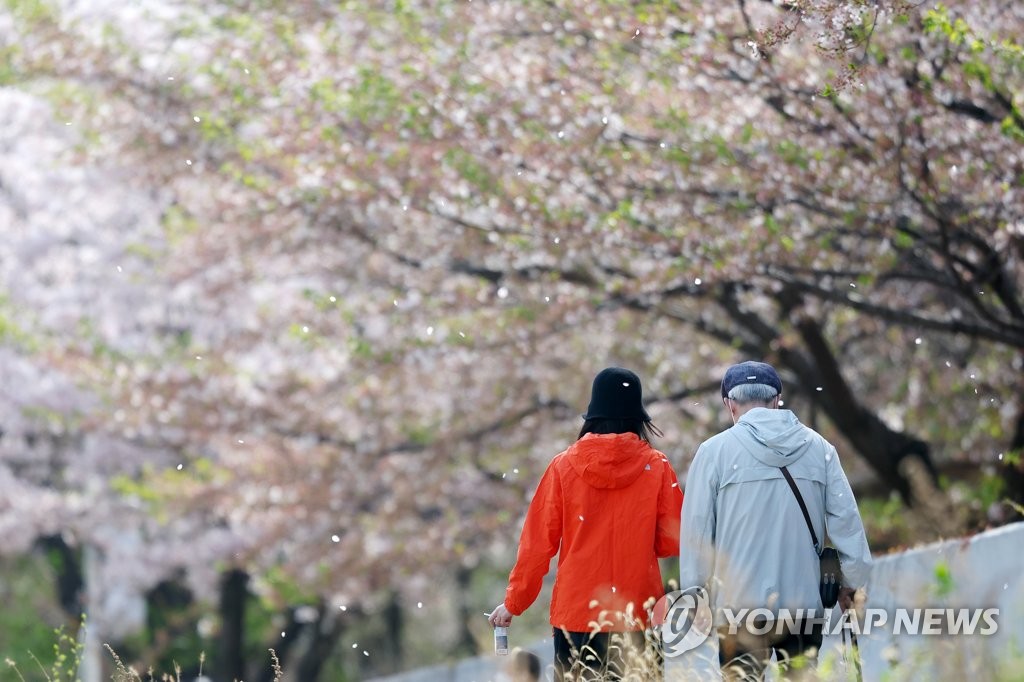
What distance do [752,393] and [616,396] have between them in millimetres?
553

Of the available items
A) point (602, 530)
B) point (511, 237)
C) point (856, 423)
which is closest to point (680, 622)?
point (602, 530)

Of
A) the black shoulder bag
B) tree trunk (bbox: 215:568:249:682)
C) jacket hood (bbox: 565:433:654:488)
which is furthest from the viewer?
tree trunk (bbox: 215:568:249:682)

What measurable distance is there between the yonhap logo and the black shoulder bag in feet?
1.32

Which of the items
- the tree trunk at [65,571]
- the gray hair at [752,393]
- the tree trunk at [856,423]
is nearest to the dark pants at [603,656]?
the gray hair at [752,393]

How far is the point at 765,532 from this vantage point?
5230mm

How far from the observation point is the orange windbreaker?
18.5 ft

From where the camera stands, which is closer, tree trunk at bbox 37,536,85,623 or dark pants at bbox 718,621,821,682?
dark pants at bbox 718,621,821,682

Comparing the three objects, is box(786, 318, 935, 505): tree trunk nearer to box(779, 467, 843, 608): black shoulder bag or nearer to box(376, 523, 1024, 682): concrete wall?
box(376, 523, 1024, 682): concrete wall

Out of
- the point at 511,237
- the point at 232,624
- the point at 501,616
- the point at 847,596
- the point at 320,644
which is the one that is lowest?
the point at 320,644

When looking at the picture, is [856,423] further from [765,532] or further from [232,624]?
[232,624]

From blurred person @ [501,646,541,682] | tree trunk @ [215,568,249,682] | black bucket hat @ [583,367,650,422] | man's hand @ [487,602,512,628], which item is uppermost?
black bucket hat @ [583,367,650,422]

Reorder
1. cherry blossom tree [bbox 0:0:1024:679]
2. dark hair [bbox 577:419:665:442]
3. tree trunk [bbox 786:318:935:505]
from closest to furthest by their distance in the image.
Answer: dark hair [bbox 577:419:665:442] < cherry blossom tree [bbox 0:0:1024:679] < tree trunk [bbox 786:318:935:505]

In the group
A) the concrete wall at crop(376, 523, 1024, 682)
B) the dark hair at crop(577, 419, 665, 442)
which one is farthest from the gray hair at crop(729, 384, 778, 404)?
the concrete wall at crop(376, 523, 1024, 682)

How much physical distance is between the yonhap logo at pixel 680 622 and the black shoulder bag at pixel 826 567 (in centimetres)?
40
